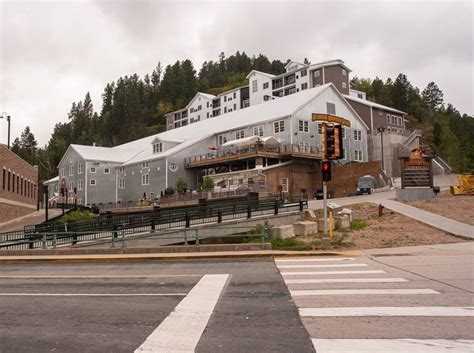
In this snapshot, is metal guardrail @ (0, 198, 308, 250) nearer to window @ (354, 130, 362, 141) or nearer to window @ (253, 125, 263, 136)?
window @ (253, 125, 263, 136)

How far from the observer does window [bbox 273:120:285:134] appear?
2205 inches

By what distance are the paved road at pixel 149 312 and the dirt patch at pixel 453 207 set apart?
1606 centimetres

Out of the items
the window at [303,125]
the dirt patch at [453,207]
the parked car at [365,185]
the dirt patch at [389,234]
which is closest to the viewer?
the dirt patch at [389,234]

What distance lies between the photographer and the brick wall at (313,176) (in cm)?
5131

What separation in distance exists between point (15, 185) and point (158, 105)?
10669cm

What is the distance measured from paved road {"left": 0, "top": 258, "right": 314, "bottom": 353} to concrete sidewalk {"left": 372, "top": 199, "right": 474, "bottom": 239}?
1190 cm

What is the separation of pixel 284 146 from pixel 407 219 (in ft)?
98.1

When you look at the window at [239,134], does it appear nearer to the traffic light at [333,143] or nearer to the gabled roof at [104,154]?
the gabled roof at [104,154]

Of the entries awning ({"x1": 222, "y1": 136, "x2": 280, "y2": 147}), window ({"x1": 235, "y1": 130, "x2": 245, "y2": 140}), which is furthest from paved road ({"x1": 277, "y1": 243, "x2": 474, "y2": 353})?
window ({"x1": 235, "y1": 130, "x2": 245, "y2": 140})

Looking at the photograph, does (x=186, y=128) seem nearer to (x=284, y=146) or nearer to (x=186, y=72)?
(x=284, y=146)

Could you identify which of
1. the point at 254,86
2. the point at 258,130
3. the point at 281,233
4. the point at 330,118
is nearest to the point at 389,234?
the point at 281,233

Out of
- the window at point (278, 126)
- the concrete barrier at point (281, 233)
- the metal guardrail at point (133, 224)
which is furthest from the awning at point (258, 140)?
the concrete barrier at point (281, 233)

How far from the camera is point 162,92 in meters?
154

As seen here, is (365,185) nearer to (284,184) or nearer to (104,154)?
(284,184)
